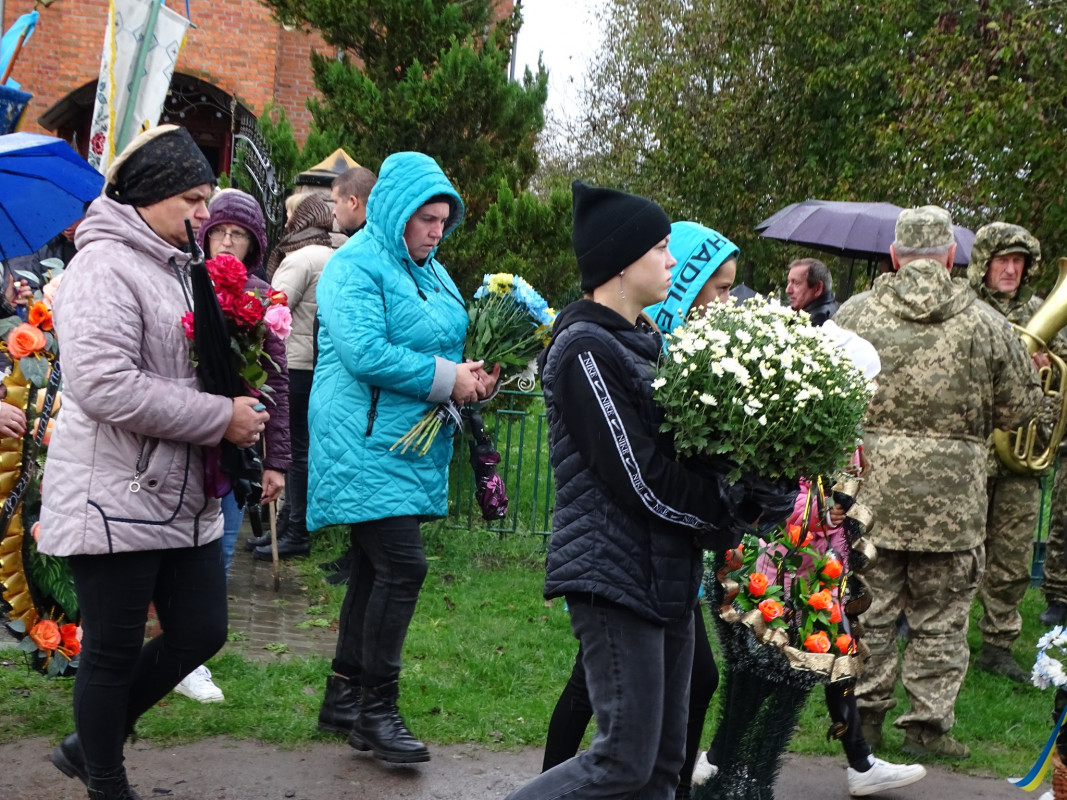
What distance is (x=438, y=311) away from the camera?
15.6 feet

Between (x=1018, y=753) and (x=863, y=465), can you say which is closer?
(x=863, y=465)

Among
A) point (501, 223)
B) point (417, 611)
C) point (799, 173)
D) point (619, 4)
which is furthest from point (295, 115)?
point (417, 611)

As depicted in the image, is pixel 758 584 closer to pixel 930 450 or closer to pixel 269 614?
pixel 930 450

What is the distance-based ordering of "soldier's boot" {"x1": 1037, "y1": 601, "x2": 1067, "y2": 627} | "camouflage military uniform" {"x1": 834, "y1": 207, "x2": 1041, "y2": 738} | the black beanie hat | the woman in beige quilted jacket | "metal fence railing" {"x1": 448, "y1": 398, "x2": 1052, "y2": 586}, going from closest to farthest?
the black beanie hat → the woman in beige quilted jacket → "camouflage military uniform" {"x1": 834, "y1": 207, "x2": 1041, "y2": 738} → "soldier's boot" {"x1": 1037, "y1": 601, "x2": 1067, "y2": 627} → "metal fence railing" {"x1": 448, "y1": 398, "x2": 1052, "y2": 586}

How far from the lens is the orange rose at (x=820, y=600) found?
161 inches

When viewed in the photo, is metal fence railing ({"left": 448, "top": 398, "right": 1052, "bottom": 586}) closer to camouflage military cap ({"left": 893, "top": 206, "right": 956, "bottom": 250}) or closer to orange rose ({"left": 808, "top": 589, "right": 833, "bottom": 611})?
camouflage military cap ({"left": 893, "top": 206, "right": 956, "bottom": 250})

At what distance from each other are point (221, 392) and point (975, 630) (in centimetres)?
521

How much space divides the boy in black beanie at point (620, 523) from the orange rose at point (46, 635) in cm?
212

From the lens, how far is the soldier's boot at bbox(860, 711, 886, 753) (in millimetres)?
5242

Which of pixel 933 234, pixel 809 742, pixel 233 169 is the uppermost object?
pixel 233 169

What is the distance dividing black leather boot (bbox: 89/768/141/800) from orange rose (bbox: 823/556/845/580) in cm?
239

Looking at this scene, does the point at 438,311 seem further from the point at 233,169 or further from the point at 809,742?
the point at 233,169

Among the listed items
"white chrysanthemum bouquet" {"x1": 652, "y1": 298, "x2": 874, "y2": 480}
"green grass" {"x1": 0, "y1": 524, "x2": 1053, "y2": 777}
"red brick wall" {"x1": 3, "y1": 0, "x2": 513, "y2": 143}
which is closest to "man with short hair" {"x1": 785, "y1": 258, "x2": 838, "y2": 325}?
"green grass" {"x1": 0, "y1": 524, "x2": 1053, "y2": 777}

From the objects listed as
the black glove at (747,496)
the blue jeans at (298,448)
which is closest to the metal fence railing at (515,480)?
the blue jeans at (298,448)
